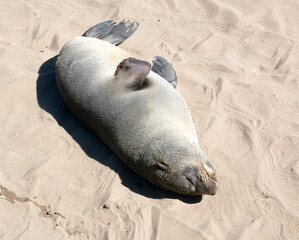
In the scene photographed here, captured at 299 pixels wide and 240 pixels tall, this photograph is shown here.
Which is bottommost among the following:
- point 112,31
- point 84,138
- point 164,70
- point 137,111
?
point 84,138

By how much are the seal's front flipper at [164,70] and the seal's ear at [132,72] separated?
15.0 inches

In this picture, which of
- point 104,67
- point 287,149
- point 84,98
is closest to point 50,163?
point 84,98

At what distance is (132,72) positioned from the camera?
482cm

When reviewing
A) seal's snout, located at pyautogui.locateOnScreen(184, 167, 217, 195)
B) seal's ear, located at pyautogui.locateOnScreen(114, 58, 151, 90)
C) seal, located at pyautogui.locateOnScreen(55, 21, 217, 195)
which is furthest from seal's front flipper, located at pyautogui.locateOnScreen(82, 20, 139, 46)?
seal's snout, located at pyautogui.locateOnScreen(184, 167, 217, 195)

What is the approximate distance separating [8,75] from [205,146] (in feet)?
8.92

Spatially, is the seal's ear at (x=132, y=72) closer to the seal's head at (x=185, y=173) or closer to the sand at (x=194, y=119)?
the sand at (x=194, y=119)

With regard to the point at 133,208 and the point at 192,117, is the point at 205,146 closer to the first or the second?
the point at 192,117

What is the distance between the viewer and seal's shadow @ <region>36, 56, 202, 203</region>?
4.21m

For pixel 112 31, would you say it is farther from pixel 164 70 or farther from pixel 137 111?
pixel 137 111

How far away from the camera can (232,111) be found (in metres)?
4.94

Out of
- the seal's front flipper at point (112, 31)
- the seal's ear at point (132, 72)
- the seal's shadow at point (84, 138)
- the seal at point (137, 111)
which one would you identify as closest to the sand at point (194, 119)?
the seal's shadow at point (84, 138)

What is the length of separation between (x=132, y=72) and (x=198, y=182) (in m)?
1.58

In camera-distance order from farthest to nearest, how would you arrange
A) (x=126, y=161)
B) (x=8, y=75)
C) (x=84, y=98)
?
(x=8, y=75) → (x=84, y=98) → (x=126, y=161)

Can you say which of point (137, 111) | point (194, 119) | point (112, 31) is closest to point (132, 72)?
point (137, 111)
